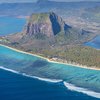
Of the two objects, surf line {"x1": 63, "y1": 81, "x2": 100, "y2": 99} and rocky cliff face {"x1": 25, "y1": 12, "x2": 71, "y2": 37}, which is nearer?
surf line {"x1": 63, "y1": 81, "x2": 100, "y2": 99}

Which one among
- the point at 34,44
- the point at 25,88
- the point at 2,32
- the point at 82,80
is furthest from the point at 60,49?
the point at 2,32

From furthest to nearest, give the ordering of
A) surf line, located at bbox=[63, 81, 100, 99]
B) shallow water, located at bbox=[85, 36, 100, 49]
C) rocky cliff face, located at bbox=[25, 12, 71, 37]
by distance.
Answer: rocky cliff face, located at bbox=[25, 12, 71, 37] < shallow water, located at bbox=[85, 36, 100, 49] < surf line, located at bbox=[63, 81, 100, 99]

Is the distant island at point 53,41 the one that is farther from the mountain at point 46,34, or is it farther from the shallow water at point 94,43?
the shallow water at point 94,43

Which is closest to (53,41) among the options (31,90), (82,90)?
(31,90)

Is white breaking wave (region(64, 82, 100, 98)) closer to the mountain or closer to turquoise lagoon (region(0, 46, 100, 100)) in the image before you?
turquoise lagoon (region(0, 46, 100, 100))

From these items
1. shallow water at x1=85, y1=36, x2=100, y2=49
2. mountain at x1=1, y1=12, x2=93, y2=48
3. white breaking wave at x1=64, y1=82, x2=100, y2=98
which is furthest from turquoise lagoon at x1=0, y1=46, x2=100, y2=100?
shallow water at x1=85, y1=36, x2=100, y2=49

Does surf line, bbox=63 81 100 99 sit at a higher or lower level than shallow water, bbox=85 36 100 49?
higher

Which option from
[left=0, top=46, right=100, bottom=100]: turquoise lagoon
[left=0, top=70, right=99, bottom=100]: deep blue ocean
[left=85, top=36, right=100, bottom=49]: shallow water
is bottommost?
[left=85, top=36, right=100, bottom=49]: shallow water
